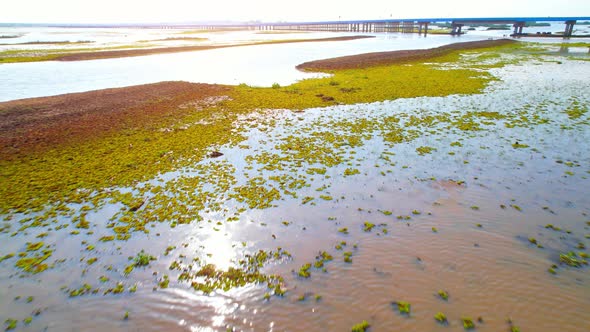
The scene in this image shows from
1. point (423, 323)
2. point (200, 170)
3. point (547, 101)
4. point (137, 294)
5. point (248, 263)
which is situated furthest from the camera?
point (547, 101)

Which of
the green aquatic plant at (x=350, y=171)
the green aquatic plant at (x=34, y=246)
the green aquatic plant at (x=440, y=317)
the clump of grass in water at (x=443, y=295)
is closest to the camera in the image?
the green aquatic plant at (x=440, y=317)

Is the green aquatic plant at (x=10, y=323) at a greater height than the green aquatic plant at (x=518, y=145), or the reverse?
the green aquatic plant at (x=518, y=145)

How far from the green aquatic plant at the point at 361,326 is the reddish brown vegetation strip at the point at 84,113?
18.3 metres

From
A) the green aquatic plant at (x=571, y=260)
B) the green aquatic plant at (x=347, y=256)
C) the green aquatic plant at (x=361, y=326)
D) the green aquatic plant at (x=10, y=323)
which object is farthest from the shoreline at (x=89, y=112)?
the green aquatic plant at (x=571, y=260)

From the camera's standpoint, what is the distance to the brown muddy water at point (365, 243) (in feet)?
22.3

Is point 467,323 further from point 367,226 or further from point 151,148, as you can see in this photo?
point 151,148

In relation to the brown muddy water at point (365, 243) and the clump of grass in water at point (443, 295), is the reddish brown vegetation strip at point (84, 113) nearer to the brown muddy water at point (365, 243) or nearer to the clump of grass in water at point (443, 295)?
the brown muddy water at point (365, 243)

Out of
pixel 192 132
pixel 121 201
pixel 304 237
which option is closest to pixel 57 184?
pixel 121 201

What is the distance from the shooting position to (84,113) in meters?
22.4

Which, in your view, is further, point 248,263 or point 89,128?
point 89,128

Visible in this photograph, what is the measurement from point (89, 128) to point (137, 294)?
16.1m

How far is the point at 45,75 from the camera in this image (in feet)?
128

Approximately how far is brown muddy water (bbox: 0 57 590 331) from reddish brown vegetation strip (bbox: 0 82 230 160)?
9.31m

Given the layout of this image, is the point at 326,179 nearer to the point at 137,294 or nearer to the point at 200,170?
the point at 200,170
